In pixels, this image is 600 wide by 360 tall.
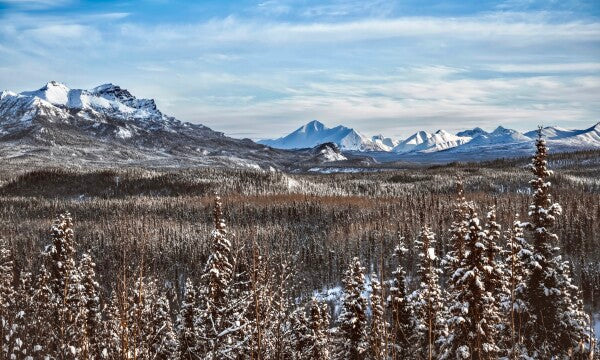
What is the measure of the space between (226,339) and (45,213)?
620 ft

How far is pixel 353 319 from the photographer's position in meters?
29.7

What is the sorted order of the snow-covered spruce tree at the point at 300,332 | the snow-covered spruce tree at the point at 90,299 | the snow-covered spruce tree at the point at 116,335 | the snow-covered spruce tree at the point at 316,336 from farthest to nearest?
the snow-covered spruce tree at the point at 300,332
the snow-covered spruce tree at the point at 316,336
the snow-covered spruce tree at the point at 90,299
the snow-covered spruce tree at the point at 116,335

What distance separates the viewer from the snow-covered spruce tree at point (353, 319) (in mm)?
28828

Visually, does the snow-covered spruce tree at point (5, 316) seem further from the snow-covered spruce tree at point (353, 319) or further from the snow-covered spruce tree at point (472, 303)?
the snow-covered spruce tree at point (353, 319)

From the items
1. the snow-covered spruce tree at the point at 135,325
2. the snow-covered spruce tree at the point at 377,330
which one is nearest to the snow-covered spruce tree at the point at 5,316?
the snow-covered spruce tree at the point at 135,325

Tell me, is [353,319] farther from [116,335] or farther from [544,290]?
[116,335]

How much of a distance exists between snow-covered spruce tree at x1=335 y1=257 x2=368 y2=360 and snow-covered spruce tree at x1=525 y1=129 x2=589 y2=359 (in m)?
8.94

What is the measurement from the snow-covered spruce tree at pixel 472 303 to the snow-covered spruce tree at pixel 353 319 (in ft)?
22.1

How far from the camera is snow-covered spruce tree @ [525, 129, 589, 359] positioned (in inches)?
984

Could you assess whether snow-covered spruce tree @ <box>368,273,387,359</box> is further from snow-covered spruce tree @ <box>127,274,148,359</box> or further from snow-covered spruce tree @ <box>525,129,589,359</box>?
snow-covered spruce tree @ <box>525,129,589,359</box>

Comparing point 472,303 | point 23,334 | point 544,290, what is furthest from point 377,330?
point 544,290

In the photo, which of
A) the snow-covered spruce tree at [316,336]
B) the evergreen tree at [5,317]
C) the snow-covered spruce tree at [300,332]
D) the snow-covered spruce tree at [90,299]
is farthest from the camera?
the snow-covered spruce tree at [300,332]

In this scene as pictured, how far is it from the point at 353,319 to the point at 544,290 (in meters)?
10.6

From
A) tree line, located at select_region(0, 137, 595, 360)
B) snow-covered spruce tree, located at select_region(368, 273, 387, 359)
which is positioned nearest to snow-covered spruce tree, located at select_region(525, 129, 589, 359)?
tree line, located at select_region(0, 137, 595, 360)
